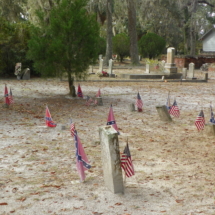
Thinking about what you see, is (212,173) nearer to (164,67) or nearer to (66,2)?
(66,2)

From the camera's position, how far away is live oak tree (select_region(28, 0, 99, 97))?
48.2 ft

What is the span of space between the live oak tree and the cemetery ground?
91.3 inches

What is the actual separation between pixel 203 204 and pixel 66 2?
11.5 m

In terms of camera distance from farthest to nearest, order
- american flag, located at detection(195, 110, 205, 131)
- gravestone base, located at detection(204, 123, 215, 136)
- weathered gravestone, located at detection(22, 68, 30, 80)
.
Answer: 1. weathered gravestone, located at detection(22, 68, 30, 80)
2. american flag, located at detection(195, 110, 205, 131)
3. gravestone base, located at detection(204, 123, 215, 136)

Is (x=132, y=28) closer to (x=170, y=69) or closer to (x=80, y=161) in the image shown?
(x=170, y=69)

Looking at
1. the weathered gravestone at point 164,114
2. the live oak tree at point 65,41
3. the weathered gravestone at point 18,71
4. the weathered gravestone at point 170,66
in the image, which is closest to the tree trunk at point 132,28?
the weathered gravestone at point 170,66

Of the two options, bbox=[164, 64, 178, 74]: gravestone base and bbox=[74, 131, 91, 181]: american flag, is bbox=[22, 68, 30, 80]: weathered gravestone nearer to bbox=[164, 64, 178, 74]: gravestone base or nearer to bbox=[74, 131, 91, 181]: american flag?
bbox=[164, 64, 178, 74]: gravestone base

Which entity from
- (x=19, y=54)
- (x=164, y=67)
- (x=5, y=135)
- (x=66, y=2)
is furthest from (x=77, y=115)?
(x=164, y=67)

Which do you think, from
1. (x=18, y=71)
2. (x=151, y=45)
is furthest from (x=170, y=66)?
(x=151, y=45)

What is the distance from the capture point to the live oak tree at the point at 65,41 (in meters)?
14.7

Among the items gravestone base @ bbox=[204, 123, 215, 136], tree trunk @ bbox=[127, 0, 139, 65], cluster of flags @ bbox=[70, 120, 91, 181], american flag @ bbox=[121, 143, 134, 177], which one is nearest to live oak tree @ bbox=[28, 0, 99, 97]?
gravestone base @ bbox=[204, 123, 215, 136]

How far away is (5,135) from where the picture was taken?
364 inches

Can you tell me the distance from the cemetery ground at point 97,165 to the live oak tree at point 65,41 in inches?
91.3

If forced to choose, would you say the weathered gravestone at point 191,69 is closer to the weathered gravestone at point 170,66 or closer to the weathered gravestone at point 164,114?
the weathered gravestone at point 170,66
